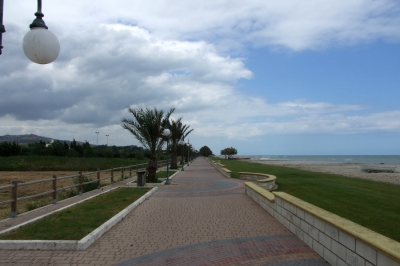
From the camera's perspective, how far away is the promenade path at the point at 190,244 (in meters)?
5.48

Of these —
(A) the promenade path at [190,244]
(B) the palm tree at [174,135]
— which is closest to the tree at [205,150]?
(B) the palm tree at [174,135]

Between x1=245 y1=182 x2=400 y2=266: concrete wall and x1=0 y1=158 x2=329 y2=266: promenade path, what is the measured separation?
20 centimetres

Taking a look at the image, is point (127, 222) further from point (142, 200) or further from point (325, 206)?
point (325, 206)

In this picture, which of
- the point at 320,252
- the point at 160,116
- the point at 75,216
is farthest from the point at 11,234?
the point at 160,116

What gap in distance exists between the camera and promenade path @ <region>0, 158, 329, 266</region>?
216 inches

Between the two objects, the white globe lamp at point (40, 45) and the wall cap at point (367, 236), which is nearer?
the white globe lamp at point (40, 45)

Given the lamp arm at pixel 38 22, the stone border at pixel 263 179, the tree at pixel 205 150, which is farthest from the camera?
the tree at pixel 205 150

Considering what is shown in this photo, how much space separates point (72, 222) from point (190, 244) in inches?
114

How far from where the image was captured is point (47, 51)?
3621 millimetres

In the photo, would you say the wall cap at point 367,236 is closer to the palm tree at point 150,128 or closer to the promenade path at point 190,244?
the promenade path at point 190,244

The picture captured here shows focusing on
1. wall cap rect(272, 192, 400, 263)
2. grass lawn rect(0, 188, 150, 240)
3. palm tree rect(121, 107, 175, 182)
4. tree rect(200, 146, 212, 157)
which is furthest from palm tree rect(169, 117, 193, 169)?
tree rect(200, 146, 212, 157)

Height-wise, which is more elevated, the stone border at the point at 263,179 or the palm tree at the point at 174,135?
the palm tree at the point at 174,135

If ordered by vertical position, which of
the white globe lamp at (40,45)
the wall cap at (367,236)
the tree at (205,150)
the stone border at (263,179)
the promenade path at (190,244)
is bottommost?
the promenade path at (190,244)

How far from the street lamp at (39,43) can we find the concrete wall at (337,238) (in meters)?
3.93
